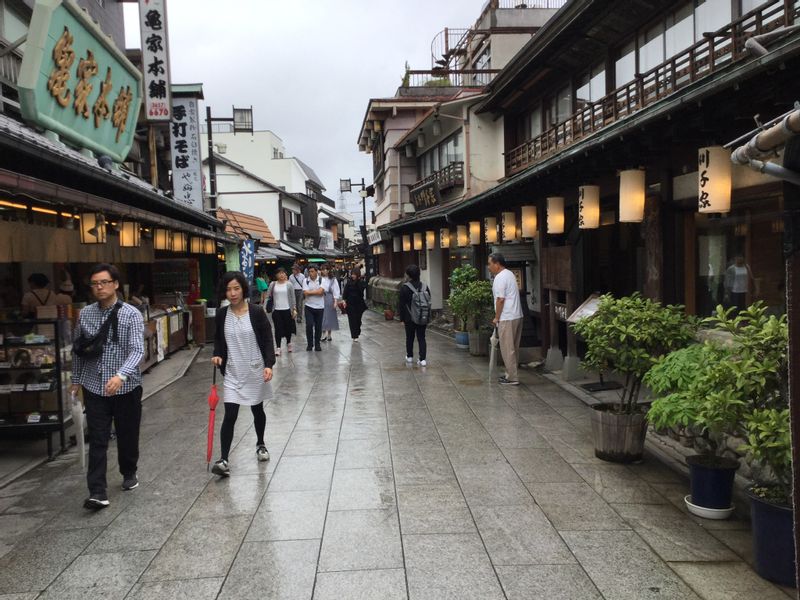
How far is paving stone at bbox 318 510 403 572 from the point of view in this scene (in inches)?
183

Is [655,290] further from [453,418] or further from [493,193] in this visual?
[493,193]

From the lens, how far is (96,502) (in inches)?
228

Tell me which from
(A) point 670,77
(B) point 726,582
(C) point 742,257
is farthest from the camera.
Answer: (A) point 670,77

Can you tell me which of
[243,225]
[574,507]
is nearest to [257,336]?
[574,507]

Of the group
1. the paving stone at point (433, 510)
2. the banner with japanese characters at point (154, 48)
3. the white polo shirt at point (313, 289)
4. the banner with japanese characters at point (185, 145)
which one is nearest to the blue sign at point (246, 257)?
the banner with japanese characters at point (185, 145)

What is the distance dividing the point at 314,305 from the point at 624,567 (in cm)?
1250

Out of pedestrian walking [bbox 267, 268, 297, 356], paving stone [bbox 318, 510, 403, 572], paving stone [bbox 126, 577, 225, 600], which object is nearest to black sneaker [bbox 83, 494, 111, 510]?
paving stone [bbox 126, 577, 225, 600]

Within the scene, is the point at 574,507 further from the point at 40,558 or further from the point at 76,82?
the point at 76,82

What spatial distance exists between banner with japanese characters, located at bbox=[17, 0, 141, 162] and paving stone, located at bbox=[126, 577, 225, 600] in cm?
793

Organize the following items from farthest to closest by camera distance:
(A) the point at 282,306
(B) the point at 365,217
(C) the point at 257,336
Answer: (B) the point at 365,217 → (A) the point at 282,306 → (C) the point at 257,336

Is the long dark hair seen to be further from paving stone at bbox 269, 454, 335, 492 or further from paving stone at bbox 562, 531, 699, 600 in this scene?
paving stone at bbox 562, 531, 699, 600

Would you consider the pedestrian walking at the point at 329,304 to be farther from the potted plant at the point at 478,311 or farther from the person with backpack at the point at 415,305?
the potted plant at the point at 478,311

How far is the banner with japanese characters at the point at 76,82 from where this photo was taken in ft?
30.2

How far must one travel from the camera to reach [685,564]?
455cm
